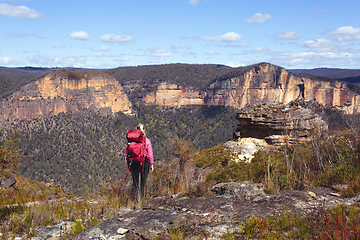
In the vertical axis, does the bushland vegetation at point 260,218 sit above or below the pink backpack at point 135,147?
below

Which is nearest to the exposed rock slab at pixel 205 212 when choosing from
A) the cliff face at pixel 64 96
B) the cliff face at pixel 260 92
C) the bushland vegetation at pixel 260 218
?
the bushland vegetation at pixel 260 218

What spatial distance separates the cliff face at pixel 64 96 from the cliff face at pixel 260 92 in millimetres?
23899

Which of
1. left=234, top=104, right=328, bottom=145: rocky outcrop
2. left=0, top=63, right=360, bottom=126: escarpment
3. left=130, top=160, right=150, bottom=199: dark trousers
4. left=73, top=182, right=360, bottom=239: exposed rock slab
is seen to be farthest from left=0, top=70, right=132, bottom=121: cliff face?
left=73, top=182, right=360, bottom=239: exposed rock slab

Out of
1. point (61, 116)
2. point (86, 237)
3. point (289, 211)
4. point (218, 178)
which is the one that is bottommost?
point (61, 116)

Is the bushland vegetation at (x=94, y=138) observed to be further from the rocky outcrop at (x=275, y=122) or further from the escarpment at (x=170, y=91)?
the rocky outcrop at (x=275, y=122)

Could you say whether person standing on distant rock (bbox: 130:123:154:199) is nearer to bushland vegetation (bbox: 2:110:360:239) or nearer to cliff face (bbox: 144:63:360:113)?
bushland vegetation (bbox: 2:110:360:239)

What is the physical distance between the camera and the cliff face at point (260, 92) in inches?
3728

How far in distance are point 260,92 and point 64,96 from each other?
8214 centimetres

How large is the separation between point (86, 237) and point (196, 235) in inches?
53.7

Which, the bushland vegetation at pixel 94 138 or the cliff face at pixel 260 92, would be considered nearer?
the bushland vegetation at pixel 94 138

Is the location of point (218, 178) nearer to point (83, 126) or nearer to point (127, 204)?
point (127, 204)

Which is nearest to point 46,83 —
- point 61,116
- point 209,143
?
point 61,116

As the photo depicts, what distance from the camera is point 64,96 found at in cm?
→ 9375

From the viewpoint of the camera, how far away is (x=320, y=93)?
96.7 metres
